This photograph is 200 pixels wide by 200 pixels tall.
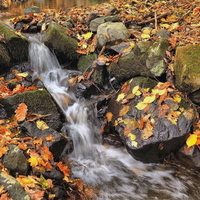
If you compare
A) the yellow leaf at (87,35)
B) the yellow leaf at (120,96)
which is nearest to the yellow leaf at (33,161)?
the yellow leaf at (120,96)

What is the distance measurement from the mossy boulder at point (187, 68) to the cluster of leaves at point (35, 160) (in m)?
2.85

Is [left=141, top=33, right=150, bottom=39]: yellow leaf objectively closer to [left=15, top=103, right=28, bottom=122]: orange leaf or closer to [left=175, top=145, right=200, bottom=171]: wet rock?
[left=175, top=145, right=200, bottom=171]: wet rock

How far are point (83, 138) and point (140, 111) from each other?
1431mm

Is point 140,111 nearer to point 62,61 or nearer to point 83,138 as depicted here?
point 83,138

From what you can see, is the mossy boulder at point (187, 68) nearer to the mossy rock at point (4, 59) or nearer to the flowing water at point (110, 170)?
the flowing water at point (110, 170)

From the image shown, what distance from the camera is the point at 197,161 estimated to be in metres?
4.11

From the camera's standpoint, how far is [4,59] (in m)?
5.76

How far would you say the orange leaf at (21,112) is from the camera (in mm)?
4285

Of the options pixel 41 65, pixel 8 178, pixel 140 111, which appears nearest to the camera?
pixel 8 178

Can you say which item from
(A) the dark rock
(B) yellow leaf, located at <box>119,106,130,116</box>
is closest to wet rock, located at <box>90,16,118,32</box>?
(A) the dark rock

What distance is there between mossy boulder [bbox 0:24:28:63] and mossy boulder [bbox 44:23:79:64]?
27.7 inches

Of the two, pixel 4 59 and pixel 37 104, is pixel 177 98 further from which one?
pixel 4 59

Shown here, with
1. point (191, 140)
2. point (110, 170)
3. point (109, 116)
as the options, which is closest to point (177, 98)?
point (191, 140)

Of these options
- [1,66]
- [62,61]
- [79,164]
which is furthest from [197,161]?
[1,66]
